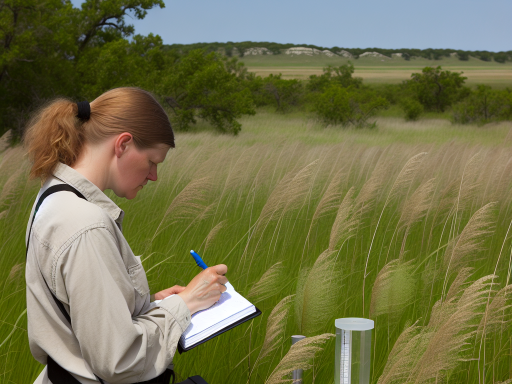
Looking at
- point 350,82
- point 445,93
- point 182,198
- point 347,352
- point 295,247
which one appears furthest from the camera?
point 350,82

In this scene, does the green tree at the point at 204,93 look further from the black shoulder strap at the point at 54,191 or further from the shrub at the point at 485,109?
the black shoulder strap at the point at 54,191

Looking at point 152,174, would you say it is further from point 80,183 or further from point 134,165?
point 80,183

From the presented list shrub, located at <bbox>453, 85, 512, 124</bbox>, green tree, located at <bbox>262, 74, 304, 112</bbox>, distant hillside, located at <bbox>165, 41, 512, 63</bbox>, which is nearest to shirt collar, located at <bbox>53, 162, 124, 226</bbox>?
shrub, located at <bbox>453, 85, 512, 124</bbox>

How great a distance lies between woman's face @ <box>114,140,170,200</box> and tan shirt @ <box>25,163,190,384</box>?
11 cm

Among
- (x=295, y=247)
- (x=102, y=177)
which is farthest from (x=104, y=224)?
(x=295, y=247)

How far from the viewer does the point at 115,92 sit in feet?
5.42

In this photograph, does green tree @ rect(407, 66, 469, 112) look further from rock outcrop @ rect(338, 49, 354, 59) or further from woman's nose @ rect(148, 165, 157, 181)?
rock outcrop @ rect(338, 49, 354, 59)

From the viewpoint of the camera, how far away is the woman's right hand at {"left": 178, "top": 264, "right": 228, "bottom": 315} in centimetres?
160

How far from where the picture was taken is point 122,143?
1.58 metres

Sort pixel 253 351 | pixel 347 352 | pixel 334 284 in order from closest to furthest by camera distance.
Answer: pixel 347 352 → pixel 253 351 → pixel 334 284

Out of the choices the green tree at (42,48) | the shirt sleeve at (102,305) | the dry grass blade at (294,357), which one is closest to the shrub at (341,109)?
the green tree at (42,48)

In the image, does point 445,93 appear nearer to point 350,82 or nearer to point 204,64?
point 350,82

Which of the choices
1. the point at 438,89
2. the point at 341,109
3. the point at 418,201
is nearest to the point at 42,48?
the point at 341,109

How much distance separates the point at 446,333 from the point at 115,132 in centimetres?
117
